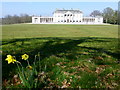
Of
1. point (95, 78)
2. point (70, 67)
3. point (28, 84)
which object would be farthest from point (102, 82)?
point (28, 84)

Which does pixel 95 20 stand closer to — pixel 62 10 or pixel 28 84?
pixel 62 10

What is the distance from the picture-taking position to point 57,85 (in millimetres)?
4207

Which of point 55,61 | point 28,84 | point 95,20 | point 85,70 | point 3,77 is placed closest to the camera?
point 28,84

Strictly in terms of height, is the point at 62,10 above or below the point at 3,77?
above

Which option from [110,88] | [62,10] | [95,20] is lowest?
[110,88]

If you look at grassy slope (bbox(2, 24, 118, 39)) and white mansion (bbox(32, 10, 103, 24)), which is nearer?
grassy slope (bbox(2, 24, 118, 39))

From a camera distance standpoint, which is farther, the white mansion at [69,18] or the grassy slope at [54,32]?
the white mansion at [69,18]

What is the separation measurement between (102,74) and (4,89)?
2.88 m

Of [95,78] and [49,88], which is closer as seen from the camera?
[49,88]

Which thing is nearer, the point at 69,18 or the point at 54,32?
the point at 54,32

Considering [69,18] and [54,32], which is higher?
[69,18]

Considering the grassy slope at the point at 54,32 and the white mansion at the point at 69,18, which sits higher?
the white mansion at the point at 69,18

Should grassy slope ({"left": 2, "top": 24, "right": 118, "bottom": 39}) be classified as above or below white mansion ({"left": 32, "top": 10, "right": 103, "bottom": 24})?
below

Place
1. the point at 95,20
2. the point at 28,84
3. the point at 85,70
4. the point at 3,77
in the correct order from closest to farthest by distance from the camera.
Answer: the point at 28,84, the point at 3,77, the point at 85,70, the point at 95,20
